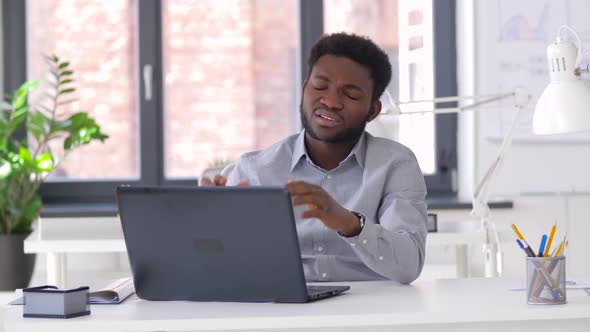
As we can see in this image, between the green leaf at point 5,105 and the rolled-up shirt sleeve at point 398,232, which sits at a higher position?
the green leaf at point 5,105

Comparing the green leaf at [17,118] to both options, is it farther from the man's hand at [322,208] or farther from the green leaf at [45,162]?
the man's hand at [322,208]

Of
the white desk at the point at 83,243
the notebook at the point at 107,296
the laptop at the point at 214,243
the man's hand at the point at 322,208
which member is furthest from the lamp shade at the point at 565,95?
the white desk at the point at 83,243

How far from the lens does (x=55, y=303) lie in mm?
1599

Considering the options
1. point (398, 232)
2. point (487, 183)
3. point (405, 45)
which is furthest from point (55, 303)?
point (405, 45)

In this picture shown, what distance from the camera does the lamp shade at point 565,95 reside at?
6.66 feet

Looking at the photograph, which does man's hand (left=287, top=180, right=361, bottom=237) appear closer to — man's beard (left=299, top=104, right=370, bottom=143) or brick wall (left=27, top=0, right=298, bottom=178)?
man's beard (left=299, top=104, right=370, bottom=143)

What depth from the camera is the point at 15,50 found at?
183 inches

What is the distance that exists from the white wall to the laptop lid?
2.89m

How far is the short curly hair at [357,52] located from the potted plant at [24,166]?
7.19 ft

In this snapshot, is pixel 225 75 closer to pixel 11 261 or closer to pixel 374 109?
pixel 11 261

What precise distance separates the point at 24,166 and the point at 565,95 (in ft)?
8.95

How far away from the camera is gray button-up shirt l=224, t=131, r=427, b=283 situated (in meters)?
1.99

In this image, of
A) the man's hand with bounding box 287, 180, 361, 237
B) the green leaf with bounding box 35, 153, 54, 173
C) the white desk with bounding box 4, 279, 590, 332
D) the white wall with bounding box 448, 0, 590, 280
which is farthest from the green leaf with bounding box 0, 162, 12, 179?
the man's hand with bounding box 287, 180, 361, 237

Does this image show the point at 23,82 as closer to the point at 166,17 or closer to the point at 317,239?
the point at 166,17
